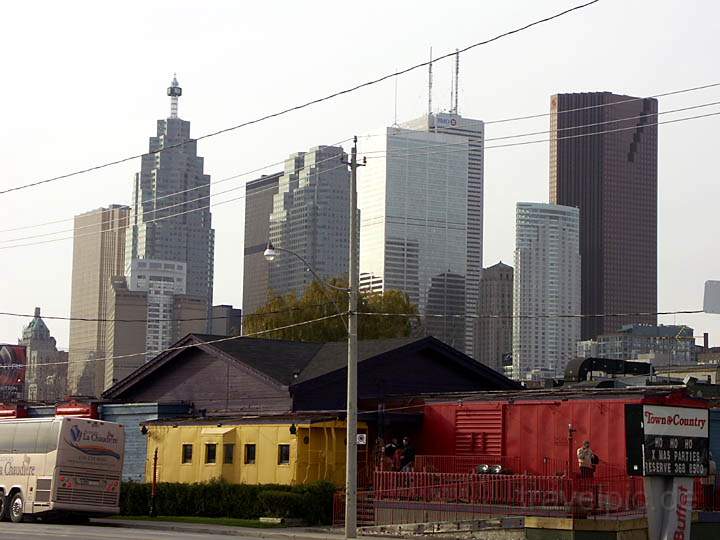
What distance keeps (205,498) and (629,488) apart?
56.3 feet

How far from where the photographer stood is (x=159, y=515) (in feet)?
161

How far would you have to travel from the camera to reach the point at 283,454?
47531 millimetres

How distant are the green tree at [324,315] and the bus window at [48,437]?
5450 centimetres

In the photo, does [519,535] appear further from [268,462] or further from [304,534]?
[268,462]

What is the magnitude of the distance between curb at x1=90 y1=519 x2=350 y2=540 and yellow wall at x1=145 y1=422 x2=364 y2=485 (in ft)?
14.3

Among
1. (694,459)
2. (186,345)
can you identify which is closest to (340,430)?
(186,345)

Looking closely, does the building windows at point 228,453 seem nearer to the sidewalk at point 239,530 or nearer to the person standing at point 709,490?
the sidewalk at point 239,530

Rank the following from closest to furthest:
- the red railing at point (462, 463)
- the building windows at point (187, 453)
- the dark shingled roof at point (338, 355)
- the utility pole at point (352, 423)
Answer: the utility pole at point (352, 423), the red railing at point (462, 463), the building windows at point (187, 453), the dark shingled roof at point (338, 355)

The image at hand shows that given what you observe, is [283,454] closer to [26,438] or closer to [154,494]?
[154,494]

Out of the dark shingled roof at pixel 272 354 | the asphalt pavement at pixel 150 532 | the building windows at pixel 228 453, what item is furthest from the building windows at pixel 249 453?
the asphalt pavement at pixel 150 532

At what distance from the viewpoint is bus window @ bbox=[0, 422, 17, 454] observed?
156 ft

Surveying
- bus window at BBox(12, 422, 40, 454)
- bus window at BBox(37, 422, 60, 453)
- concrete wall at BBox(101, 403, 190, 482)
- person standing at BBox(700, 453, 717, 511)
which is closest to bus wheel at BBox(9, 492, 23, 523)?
bus window at BBox(12, 422, 40, 454)

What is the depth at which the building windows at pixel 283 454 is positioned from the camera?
47.3 metres

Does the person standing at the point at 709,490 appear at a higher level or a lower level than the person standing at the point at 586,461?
lower
